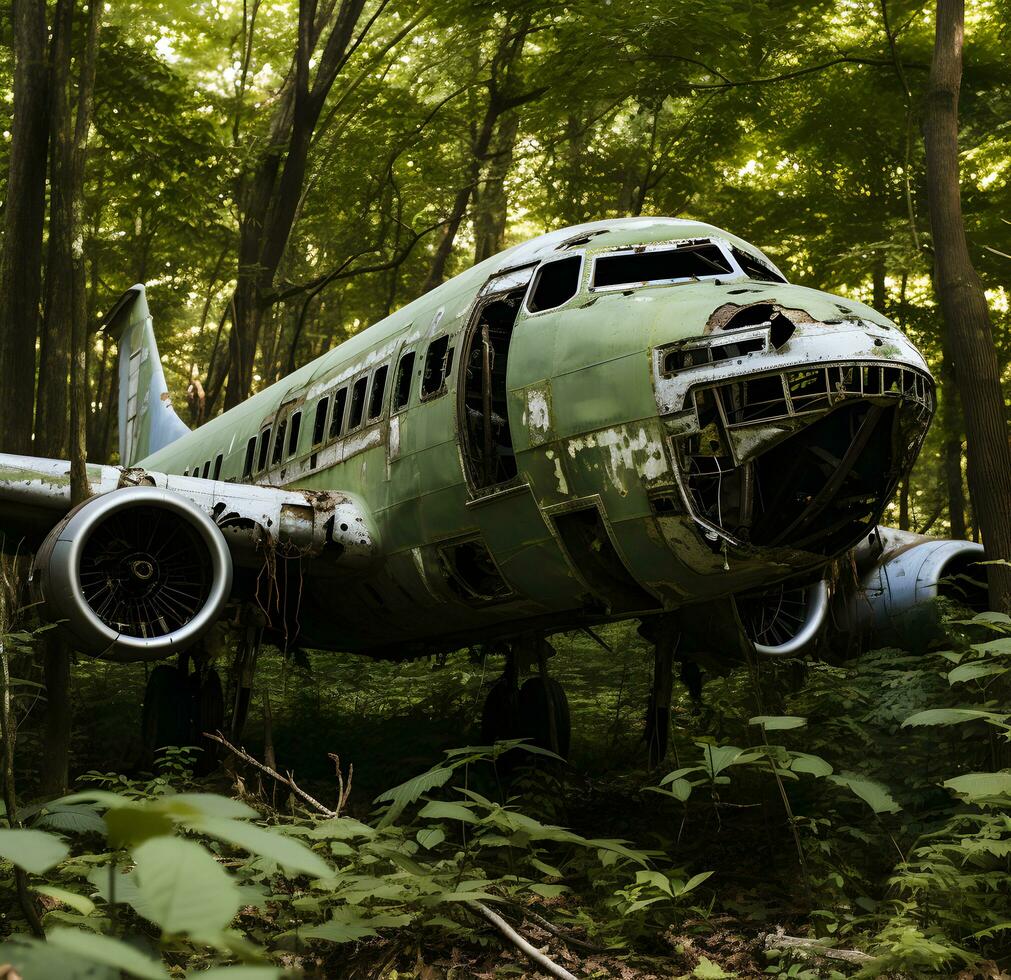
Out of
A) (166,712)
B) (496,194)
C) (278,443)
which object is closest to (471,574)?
(278,443)

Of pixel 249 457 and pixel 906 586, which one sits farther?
pixel 249 457

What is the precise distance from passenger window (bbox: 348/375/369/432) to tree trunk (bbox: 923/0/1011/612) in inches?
193

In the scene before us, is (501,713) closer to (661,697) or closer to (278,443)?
(661,697)

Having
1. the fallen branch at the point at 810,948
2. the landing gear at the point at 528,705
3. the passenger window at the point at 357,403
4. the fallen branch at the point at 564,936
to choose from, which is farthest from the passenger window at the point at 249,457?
the fallen branch at the point at 810,948

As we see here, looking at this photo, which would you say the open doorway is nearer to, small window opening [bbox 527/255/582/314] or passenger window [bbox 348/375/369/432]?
small window opening [bbox 527/255/582/314]

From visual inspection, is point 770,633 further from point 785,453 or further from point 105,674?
point 105,674

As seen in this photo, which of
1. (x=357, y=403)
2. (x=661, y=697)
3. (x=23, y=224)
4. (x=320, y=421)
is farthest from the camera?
(x=23, y=224)

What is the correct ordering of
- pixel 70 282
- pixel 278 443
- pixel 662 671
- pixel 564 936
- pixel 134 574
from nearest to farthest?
pixel 564 936 < pixel 70 282 < pixel 134 574 < pixel 662 671 < pixel 278 443

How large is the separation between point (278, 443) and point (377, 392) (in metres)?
2.30

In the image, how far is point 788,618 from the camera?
969 cm

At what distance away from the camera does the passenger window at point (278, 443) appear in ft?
35.4

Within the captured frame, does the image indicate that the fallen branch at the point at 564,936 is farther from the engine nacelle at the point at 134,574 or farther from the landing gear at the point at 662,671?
the engine nacelle at the point at 134,574

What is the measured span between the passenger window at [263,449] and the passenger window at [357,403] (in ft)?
6.73

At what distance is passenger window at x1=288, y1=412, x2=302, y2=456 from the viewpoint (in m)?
10.4
